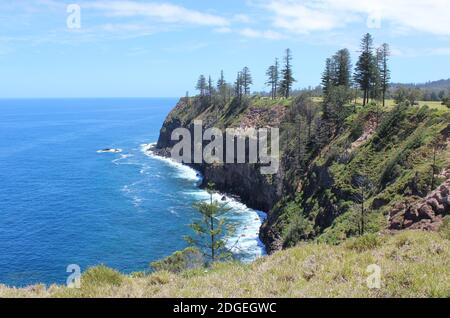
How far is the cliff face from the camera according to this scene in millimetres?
37700

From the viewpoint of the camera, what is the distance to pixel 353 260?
1188 cm

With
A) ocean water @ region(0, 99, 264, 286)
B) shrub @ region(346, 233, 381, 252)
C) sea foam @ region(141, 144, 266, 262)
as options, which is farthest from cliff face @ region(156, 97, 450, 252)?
shrub @ region(346, 233, 381, 252)

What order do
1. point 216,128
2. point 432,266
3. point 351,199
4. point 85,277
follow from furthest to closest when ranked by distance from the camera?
point 216,128
point 351,199
point 85,277
point 432,266

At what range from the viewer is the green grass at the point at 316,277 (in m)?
9.34

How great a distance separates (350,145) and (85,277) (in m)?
50.2

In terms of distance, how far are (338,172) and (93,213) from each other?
Result: 41.8m

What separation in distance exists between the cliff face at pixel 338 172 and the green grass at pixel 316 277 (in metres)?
14.6

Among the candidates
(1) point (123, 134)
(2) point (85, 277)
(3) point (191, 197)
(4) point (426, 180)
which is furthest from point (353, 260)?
(1) point (123, 134)

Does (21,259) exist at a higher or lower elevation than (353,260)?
lower

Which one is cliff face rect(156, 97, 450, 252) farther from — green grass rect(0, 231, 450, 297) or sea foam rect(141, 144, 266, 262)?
green grass rect(0, 231, 450, 297)

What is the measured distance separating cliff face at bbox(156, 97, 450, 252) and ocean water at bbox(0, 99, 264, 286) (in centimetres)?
535

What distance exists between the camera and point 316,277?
10711 millimetres

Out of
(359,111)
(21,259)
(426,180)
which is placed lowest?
(21,259)
